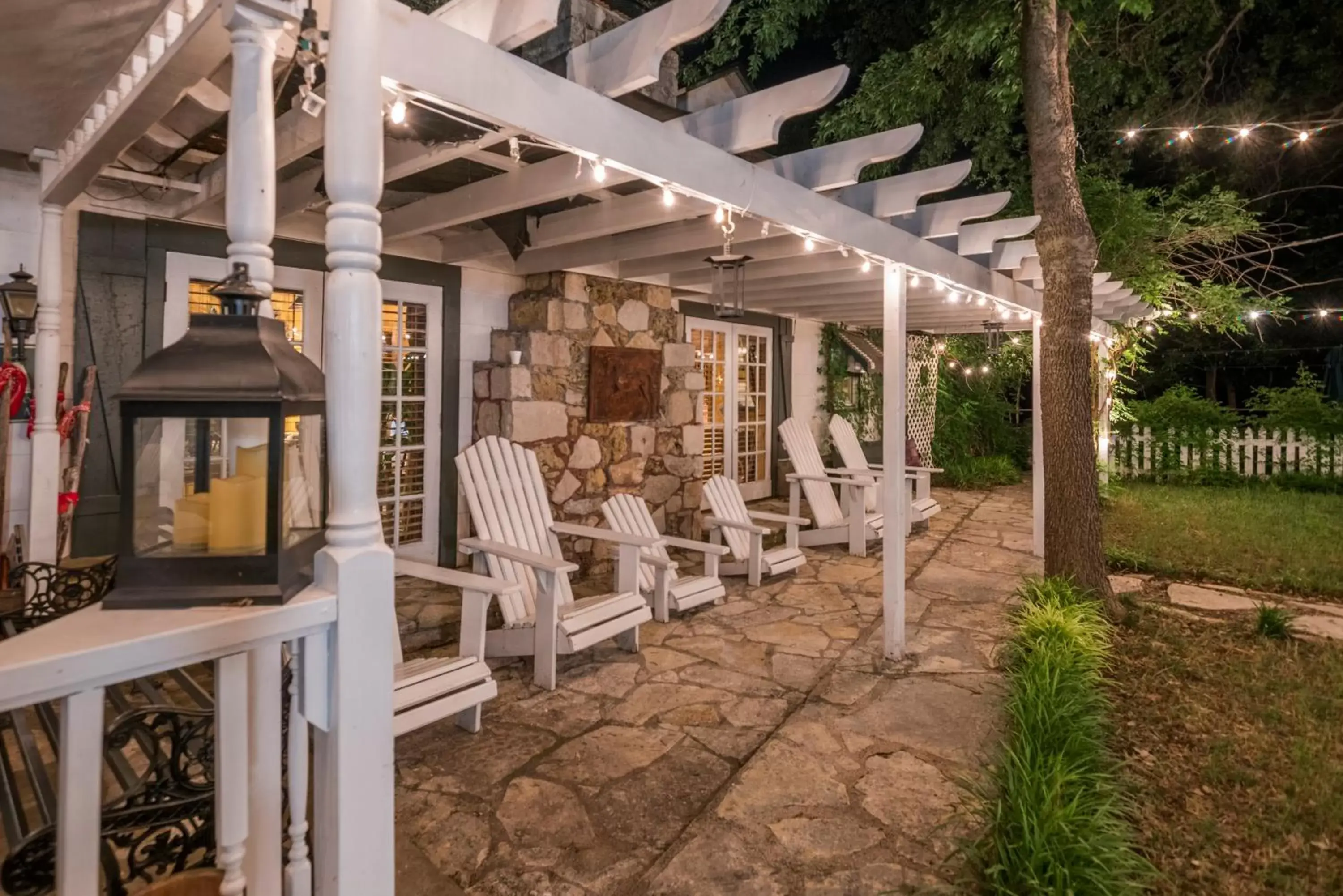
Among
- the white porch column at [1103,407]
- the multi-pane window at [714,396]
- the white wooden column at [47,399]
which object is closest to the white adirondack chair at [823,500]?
the multi-pane window at [714,396]

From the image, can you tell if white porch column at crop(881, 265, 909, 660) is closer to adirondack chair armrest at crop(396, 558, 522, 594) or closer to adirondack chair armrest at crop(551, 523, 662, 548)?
adirondack chair armrest at crop(551, 523, 662, 548)

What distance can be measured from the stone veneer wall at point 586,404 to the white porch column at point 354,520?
3262mm

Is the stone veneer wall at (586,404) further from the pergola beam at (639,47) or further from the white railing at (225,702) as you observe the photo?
the white railing at (225,702)

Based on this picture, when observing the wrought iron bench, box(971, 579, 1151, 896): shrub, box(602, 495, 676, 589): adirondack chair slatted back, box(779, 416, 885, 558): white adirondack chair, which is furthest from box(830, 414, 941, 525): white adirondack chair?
the wrought iron bench

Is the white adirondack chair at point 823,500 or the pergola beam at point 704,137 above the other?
the pergola beam at point 704,137

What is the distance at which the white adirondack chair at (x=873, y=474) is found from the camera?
6398 millimetres

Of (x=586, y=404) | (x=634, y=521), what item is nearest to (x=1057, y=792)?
(x=634, y=521)

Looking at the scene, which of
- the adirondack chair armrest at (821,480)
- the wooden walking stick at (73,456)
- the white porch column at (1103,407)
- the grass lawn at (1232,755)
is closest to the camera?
the grass lawn at (1232,755)

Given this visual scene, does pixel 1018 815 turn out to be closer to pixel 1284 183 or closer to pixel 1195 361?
pixel 1284 183

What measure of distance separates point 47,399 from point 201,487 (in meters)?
2.15

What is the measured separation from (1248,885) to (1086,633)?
61.5 inches

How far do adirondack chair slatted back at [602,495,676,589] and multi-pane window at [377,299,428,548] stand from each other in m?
1.35

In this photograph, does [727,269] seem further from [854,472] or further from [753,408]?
[753,408]

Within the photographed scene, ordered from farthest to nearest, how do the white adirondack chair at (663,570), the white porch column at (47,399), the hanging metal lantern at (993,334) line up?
1. the hanging metal lantern at (993,334)
2. the white adirondack chair at (663,570)
3. the white porch column at (47,399)
